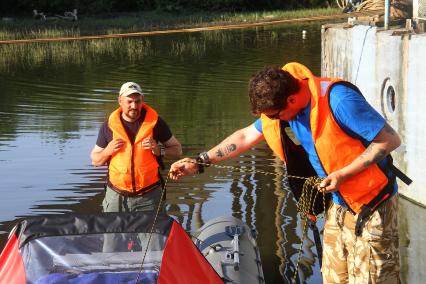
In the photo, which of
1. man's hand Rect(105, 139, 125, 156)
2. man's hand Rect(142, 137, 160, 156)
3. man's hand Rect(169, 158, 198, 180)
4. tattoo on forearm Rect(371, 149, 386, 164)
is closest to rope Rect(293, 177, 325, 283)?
tattoo on forearm Rect(371, 149, 386, 164)

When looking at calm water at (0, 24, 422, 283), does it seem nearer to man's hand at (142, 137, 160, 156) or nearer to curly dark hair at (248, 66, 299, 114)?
man's hand at (142, 137, 160, 156)

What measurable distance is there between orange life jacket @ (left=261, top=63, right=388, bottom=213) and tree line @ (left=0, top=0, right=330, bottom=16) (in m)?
42.0

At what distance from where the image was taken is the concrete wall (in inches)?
310

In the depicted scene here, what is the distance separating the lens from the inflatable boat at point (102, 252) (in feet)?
14.6

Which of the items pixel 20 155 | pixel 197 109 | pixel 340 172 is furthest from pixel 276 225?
pixel 197 109

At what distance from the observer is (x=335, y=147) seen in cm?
401

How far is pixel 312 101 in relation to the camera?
397 centimetres

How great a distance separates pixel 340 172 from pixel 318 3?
42.7 metres

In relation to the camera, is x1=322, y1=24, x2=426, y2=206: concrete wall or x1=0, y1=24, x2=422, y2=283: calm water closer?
x1=322, y1=24, x2=426, y2=206: concrete wall

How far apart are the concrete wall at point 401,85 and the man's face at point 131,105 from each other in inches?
120

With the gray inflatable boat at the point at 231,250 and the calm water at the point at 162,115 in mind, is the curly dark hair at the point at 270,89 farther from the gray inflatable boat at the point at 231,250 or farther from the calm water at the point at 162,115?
the calm water at the point at 162,115

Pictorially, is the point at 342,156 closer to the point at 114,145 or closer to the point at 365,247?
the point at 365,247

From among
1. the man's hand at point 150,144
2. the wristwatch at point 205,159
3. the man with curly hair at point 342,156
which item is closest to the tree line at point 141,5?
the man's hand at point 150,144

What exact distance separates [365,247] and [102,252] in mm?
1440
